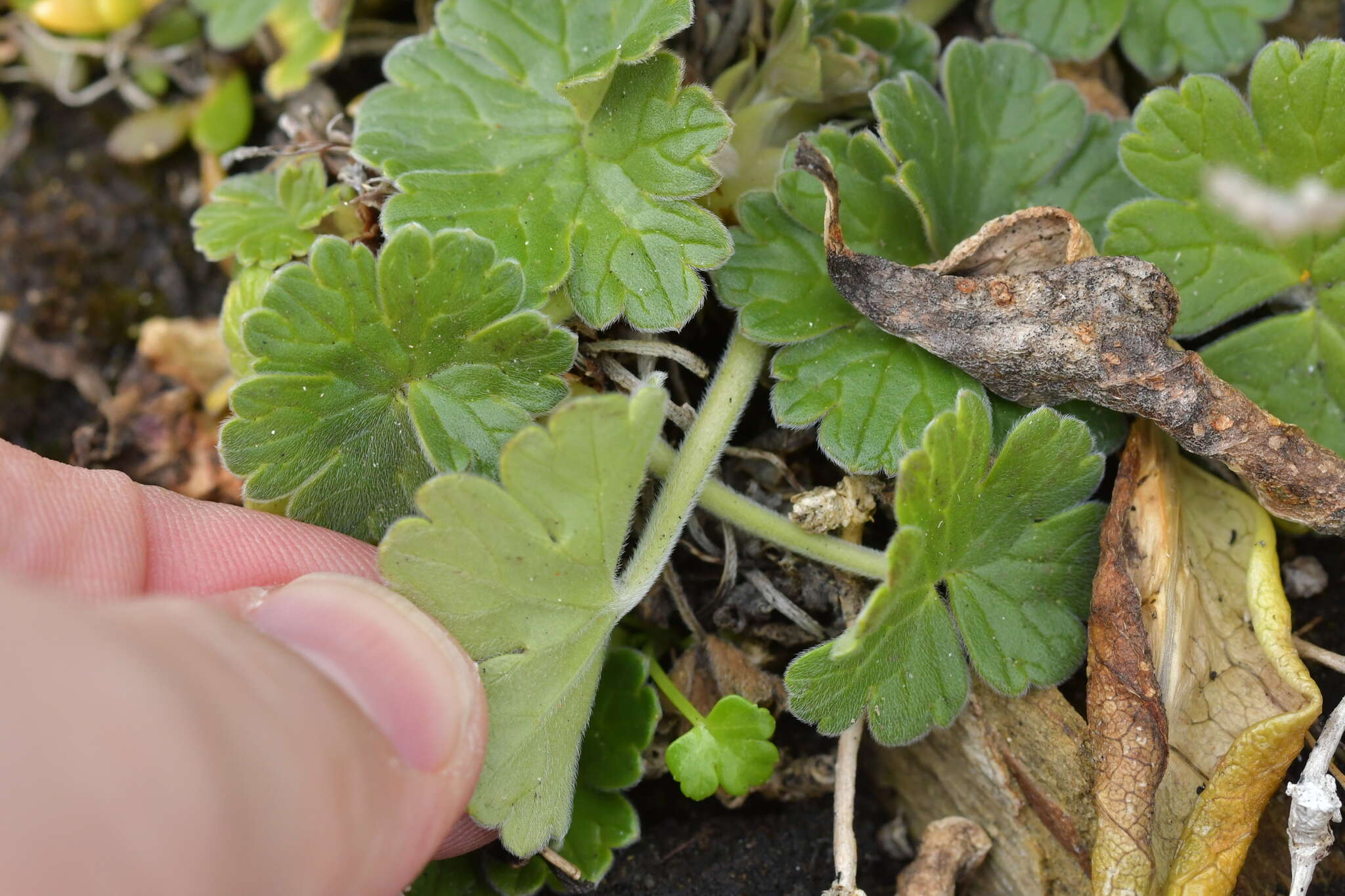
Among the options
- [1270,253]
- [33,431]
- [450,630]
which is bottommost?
[33,431]

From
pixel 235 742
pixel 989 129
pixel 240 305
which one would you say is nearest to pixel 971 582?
pixel 989 129

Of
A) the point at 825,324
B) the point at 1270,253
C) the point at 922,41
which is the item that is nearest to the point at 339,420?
the point at 825,324

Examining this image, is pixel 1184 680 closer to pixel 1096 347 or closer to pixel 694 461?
pixel 1096 347

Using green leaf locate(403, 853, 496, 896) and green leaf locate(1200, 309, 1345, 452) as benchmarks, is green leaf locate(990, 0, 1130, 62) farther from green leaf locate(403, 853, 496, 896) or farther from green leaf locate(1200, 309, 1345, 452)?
green leaf locate(403, 853, 496, 896)

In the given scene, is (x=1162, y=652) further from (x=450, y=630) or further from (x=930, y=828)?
(x=450, y=630)

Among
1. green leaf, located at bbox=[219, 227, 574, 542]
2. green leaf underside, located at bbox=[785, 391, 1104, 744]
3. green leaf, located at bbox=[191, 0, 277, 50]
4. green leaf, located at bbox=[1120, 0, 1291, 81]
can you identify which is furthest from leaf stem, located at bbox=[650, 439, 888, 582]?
green leaf, located at bbox=[191, 0, 277, 50]
